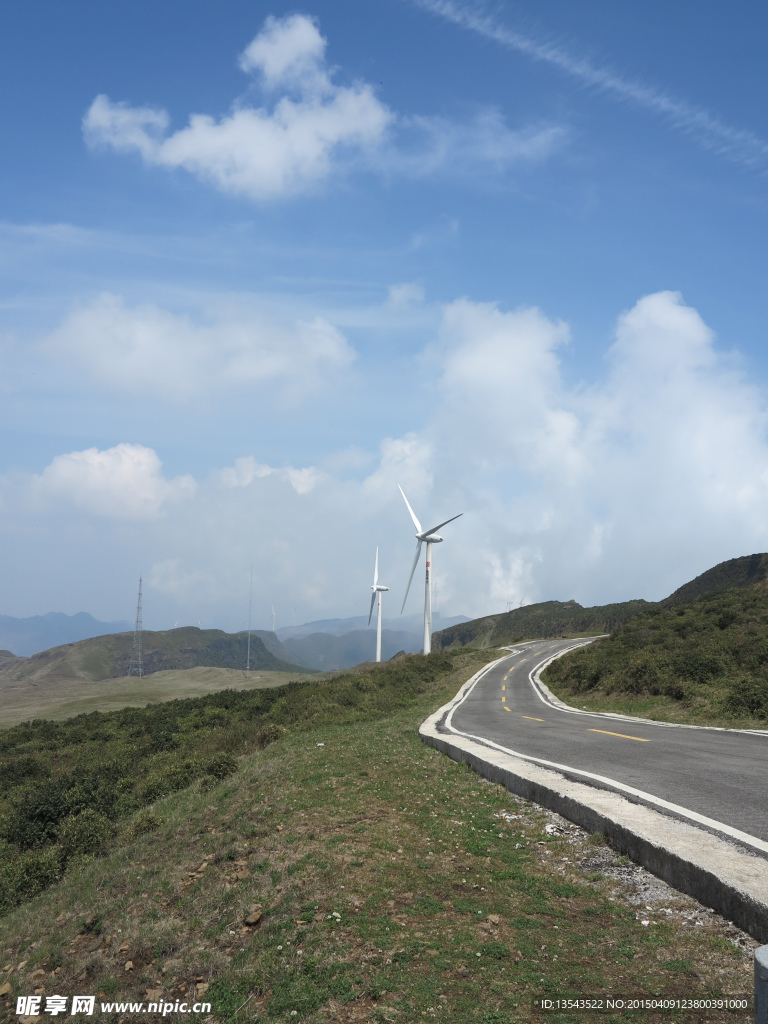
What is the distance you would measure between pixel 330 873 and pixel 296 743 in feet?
42.7

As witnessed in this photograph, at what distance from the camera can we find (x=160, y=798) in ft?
59.0

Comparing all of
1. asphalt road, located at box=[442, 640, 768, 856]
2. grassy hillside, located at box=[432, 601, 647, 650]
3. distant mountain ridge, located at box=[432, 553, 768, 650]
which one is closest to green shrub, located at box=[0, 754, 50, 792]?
asphalt road, located at box=[442, 640, 768, 856]

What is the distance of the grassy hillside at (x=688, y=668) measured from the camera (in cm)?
2325

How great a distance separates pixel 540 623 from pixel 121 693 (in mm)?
98697

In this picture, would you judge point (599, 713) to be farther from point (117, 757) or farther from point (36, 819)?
point (36, 819)

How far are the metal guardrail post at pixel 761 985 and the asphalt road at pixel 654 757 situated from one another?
17.2 ft

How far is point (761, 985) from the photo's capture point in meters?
2.62

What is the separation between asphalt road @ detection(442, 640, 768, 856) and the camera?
9.18 meters

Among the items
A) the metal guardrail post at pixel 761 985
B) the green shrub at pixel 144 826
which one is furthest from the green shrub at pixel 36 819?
the metal guardrail post at pixel 761 985

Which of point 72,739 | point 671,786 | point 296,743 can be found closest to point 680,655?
point 296,743

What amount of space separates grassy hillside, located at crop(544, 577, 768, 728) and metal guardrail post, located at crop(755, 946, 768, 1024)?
21.2m

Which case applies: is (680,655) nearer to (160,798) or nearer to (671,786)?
(671,786)

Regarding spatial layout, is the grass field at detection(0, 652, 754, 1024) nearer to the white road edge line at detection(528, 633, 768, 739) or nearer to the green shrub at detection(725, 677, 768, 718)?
the white road edge line at detection(528, 633, 768, 739)

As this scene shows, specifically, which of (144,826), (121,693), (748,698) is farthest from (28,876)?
(121,693)
